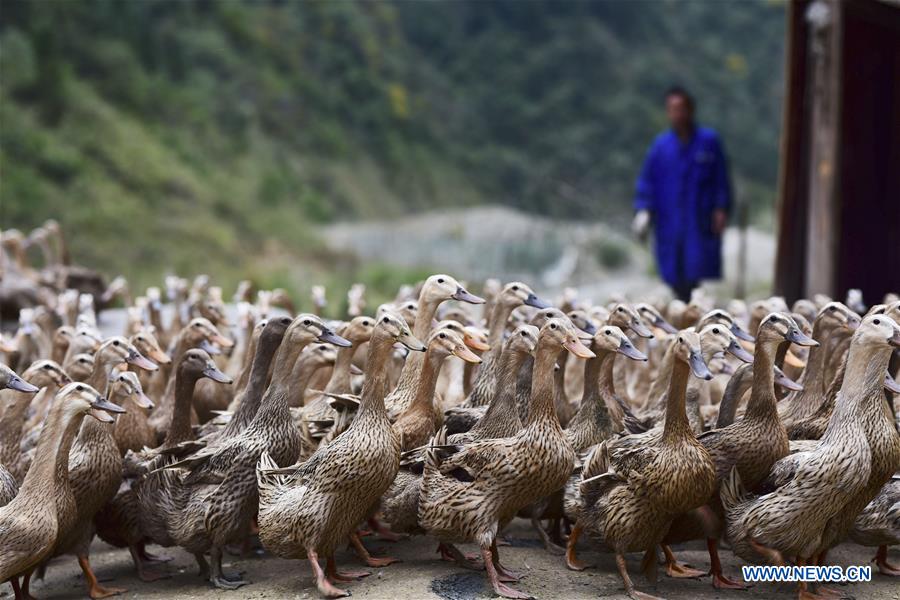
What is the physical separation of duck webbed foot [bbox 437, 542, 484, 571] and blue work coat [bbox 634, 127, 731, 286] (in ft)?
22.3

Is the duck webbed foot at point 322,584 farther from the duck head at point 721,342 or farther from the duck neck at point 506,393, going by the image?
the duck head at point 721,342

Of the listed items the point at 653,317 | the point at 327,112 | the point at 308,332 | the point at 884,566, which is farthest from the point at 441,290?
the point at 327,112

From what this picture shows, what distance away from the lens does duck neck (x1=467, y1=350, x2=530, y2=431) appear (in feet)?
18.7

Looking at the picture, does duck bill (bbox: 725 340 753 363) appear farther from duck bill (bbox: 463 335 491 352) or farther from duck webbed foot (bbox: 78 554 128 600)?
duck webbed foot (bbox: 78 554 128 600)

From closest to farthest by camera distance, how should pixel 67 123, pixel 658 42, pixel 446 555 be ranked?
1. pixel 446 555
2. pixel 67 123
3. pixel 658 42

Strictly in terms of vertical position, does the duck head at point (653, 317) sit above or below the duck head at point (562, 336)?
above

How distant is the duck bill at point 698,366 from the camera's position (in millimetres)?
5250

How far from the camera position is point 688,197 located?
1187 centimetres

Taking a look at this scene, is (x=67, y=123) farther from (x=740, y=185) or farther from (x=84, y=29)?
(x=740, y=185)

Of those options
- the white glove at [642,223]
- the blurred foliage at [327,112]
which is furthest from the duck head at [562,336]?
the blurred foliage at [327,112]

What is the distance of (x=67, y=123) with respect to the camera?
2195 centimetres

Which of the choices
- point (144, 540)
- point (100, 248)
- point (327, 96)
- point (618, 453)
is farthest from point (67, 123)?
point (618, 453)

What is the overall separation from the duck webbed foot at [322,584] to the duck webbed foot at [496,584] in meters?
0.72

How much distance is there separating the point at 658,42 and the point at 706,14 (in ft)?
9.82
